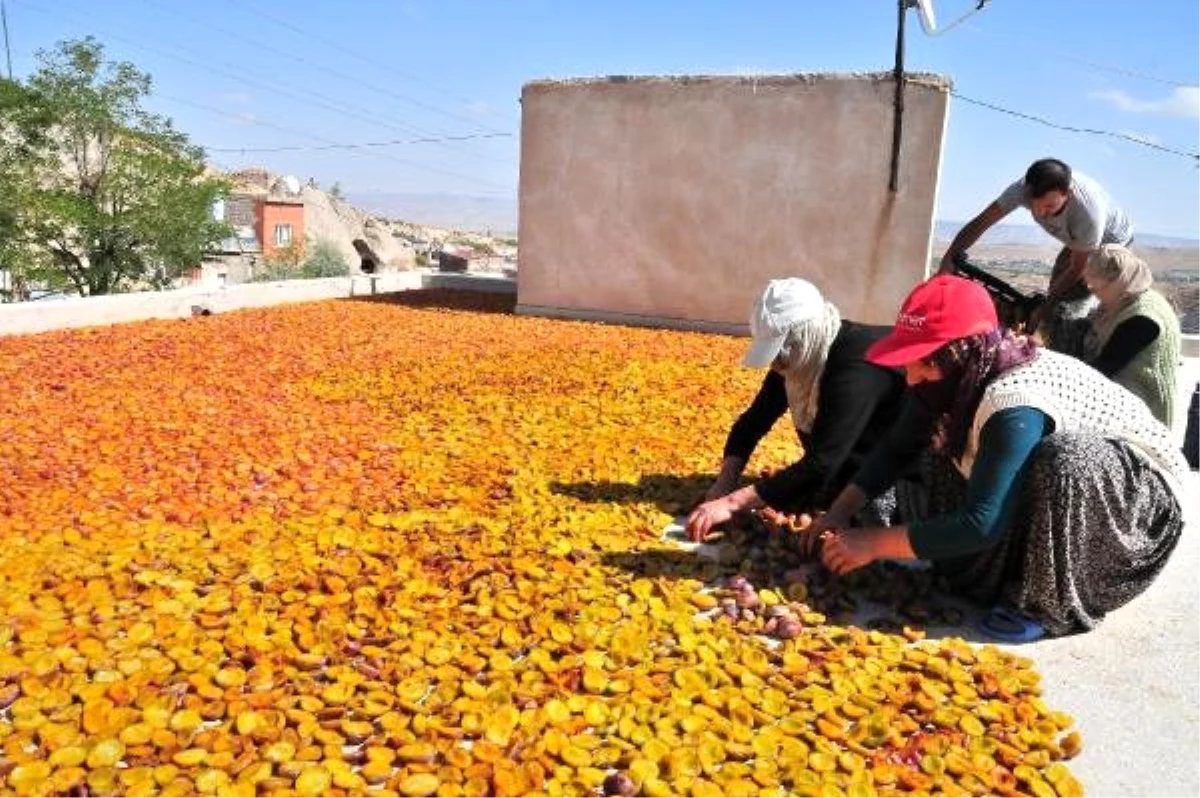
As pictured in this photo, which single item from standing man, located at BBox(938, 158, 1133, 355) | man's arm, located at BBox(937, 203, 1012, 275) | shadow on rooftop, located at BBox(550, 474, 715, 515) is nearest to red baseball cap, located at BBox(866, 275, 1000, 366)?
shadow on rooftop, located at BBox(550, 474, 715, 515)

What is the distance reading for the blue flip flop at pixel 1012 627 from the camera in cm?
242

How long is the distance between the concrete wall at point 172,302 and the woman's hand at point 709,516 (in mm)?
6031

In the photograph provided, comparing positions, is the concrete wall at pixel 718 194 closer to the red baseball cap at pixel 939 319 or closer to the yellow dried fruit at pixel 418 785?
the red baseball cap at pixel 939 319

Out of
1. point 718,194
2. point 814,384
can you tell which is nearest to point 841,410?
point 814,384

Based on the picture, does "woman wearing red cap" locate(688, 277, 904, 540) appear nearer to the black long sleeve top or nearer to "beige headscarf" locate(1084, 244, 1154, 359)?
the black long sleeve top

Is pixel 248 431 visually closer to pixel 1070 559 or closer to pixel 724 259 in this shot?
pixel 1070 559

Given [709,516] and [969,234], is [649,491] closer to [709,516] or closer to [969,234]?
[709,516]

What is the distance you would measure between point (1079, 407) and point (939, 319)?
0.50 m

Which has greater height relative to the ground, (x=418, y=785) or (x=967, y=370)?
(x=967, y=370)

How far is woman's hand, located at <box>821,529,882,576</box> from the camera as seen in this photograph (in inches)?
91.5

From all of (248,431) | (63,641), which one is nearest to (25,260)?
(248,431)

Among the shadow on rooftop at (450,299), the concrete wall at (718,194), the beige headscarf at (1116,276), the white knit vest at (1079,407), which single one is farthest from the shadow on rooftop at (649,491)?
the shadow on rooftop at (450,299)

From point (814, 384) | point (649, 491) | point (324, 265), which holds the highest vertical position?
point (324, 265)

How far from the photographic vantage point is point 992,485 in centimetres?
210
